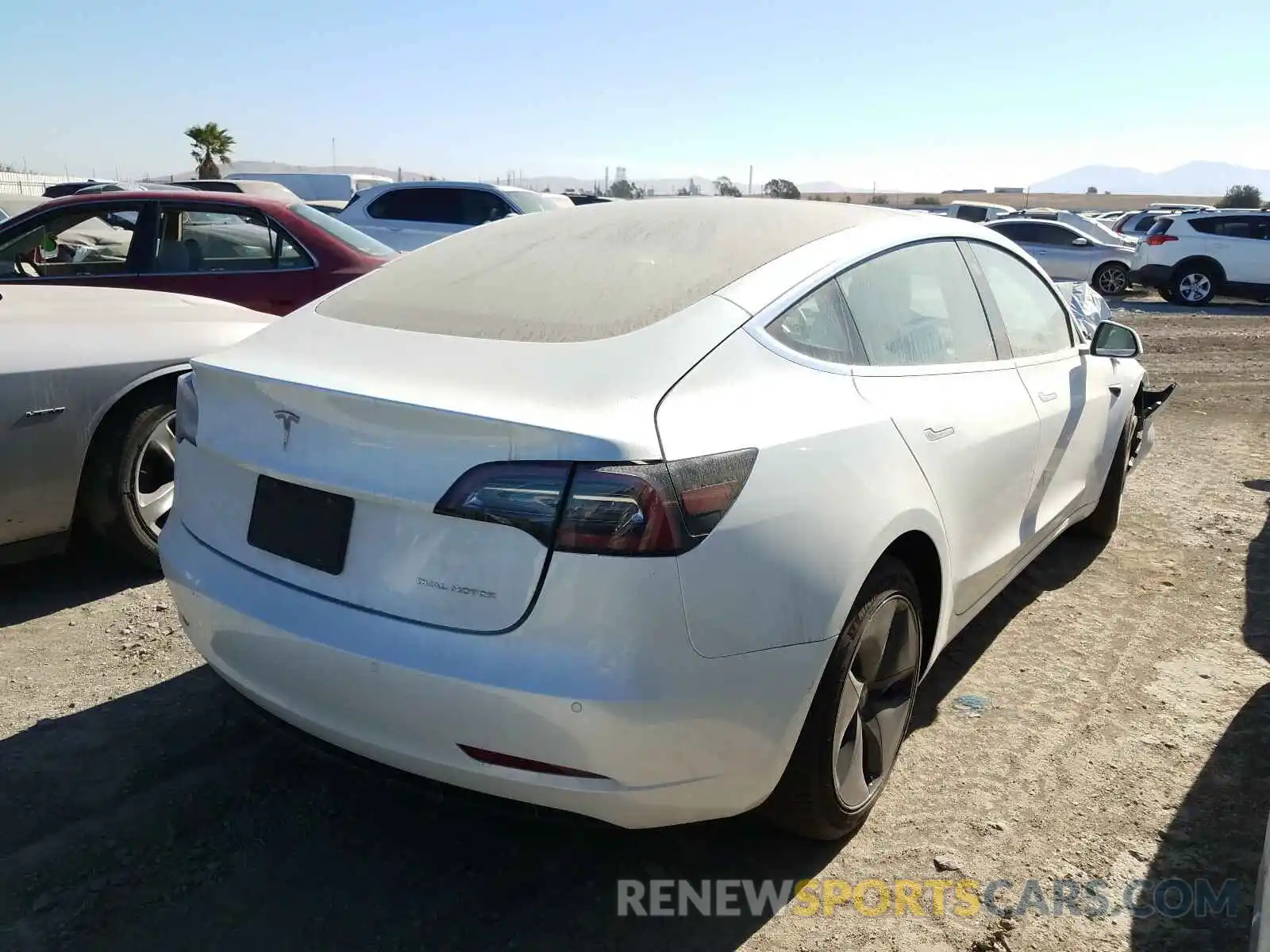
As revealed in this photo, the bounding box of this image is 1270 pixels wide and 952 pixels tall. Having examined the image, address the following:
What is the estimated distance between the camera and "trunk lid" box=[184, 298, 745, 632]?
2.04 m

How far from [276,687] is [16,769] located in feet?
3.88

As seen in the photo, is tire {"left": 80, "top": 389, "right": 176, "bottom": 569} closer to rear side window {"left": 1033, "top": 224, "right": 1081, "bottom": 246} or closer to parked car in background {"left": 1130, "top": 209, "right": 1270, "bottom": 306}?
parked car in background {"left": 1130, "top": 209, "right": 1270, "bottom": 306}

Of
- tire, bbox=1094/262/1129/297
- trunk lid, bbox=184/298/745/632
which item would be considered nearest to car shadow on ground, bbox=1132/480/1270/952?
trunk lid, bbox=184/298/745/632

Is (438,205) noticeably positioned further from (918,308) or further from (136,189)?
(918,308)

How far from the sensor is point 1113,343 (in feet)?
13.9

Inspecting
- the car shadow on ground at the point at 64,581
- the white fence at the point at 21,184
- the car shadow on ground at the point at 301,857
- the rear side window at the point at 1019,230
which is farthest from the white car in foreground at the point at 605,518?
the white fence at the point at 21,184

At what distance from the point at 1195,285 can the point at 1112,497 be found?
15.6m

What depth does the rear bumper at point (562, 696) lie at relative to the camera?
6.55 feet

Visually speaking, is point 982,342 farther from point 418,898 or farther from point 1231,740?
point 418,898

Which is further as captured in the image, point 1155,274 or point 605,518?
point 1155,274

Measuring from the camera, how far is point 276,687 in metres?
2.35

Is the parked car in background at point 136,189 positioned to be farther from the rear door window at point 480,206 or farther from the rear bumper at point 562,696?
the rear bumper at point 562,696

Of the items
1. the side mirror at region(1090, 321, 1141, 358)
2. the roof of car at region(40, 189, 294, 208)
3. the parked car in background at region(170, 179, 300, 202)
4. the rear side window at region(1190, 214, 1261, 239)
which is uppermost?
the rear side window at region(1190, 214, 1261, 239)

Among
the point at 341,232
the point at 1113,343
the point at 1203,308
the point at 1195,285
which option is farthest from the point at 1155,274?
the point at 341,232
